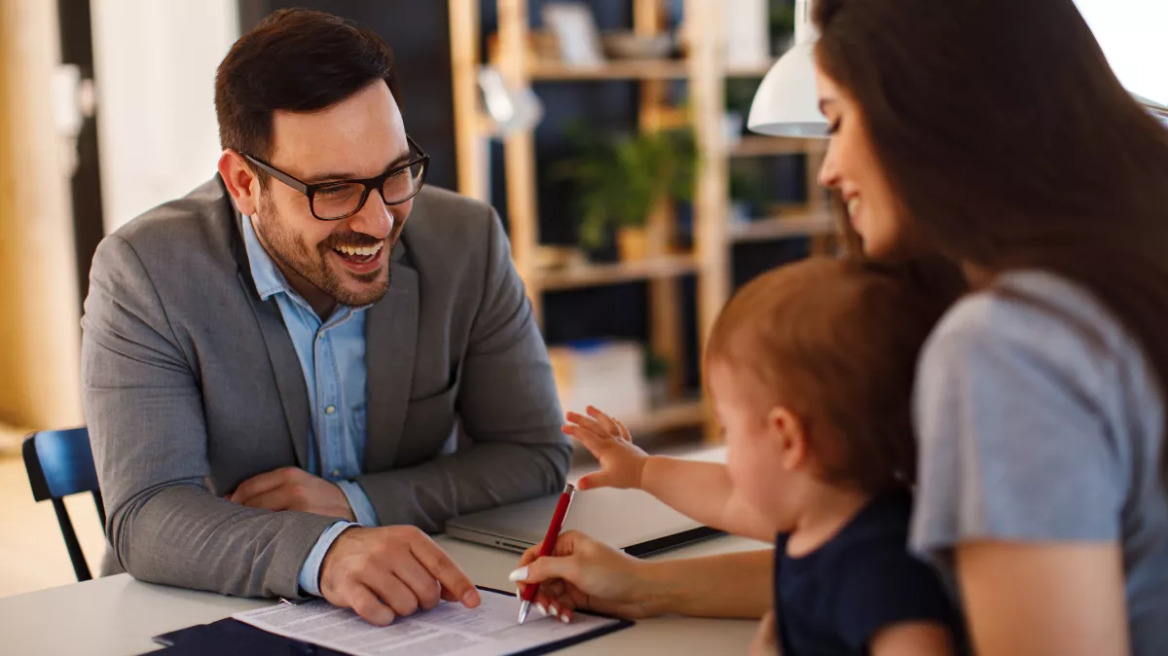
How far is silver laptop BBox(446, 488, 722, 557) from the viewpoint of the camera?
58.5 inches

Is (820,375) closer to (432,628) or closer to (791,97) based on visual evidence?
(432,628)

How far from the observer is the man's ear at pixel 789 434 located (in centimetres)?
91

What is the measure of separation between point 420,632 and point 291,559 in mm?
218

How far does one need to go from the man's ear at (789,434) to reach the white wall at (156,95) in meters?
4.09

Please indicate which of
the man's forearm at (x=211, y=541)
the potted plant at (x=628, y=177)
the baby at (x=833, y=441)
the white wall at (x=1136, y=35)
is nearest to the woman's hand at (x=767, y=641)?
the baby at (x=833, y=441)

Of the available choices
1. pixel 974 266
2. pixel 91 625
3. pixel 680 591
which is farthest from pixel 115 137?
pixel 974 266

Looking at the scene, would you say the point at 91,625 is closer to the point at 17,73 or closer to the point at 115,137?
the point at 115,137

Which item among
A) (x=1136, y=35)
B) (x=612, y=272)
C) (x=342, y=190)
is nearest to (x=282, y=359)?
(x=342, y=190)

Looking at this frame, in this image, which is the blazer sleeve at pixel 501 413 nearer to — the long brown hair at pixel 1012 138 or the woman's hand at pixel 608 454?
the woman's hand at pixel 608 454

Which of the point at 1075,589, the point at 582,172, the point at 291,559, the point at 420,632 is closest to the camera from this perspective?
the point at 1075,589

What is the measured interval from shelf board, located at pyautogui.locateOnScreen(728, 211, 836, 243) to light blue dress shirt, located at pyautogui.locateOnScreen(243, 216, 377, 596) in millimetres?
3778

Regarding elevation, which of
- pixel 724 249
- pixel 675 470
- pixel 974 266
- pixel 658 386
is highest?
pixel 974 266

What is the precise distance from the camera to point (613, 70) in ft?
16.3

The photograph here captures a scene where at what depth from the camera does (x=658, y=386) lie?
212 inches
